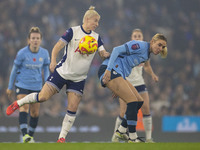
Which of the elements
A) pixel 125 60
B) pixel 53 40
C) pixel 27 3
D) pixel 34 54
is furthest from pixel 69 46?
pixel 27 3

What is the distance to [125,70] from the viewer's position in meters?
6.75

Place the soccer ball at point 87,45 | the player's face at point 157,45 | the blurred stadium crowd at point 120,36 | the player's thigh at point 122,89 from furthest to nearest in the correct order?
Result: the blurred stadium crowd at point 120,36 → the soccer ball at point 87,45 → the player's face at point 157,45 → the player's thigh at point 122,89

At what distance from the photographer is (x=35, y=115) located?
848cm

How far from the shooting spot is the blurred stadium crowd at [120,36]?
14297mm

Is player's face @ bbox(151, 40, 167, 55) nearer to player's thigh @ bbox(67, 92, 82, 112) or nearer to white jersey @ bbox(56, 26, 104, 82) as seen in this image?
white jersey @ bbox(56, 26, 104, 82)

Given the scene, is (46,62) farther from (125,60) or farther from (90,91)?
(90,91)

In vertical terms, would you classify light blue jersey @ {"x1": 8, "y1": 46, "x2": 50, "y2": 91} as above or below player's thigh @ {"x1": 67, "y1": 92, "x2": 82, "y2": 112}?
above

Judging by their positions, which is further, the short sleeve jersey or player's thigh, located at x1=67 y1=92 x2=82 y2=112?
the short sleeve jersey

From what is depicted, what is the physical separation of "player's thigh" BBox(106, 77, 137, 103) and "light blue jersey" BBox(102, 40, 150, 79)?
0.67ft

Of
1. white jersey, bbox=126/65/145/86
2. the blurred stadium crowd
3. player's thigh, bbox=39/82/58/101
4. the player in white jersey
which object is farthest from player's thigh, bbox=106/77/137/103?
the blurred stadium crowd

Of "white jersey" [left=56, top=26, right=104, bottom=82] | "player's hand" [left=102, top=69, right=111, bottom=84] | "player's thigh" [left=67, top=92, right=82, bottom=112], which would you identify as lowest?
"player's thigh" [left=67, top=92, right=82, bottom=112]

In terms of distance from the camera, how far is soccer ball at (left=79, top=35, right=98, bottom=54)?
673 centimetres

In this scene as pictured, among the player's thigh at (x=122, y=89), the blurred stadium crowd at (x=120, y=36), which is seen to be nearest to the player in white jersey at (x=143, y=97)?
the player's thigh at (x=122, y=89)

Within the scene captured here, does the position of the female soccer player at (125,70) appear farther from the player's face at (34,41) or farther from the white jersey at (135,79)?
the player's face at (34,41)
